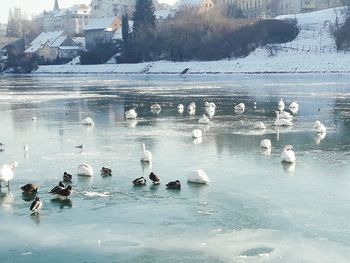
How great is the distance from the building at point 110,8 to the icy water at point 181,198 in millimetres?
158625

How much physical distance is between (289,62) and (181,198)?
73845mm

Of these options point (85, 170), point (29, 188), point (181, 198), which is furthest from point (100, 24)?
point (181, 198)

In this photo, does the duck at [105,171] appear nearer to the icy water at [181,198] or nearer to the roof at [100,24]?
the icy water at [181,198]

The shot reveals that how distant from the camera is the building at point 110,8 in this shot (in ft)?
609

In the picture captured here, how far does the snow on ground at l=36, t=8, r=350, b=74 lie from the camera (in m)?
82.9

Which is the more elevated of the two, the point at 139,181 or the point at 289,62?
the point at 289,62

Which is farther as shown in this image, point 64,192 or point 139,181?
point 139,181

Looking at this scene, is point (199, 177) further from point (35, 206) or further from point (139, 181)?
point (35, 206)

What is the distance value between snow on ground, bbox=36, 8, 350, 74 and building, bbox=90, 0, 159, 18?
7176 centimetres

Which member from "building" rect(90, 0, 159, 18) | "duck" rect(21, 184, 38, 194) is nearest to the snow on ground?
"duck" rect(21, 184, 38, 194)

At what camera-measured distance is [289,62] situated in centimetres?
8644

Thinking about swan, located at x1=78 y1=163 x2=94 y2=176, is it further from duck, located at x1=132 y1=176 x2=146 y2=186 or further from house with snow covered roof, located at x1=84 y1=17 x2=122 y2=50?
house with snow covered roof, located at x1=84 y1=17 x2=122 y2=50

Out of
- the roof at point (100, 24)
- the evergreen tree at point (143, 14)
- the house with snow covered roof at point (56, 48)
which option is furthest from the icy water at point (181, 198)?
the roof at point (100, 24)

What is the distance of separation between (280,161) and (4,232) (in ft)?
36.8
